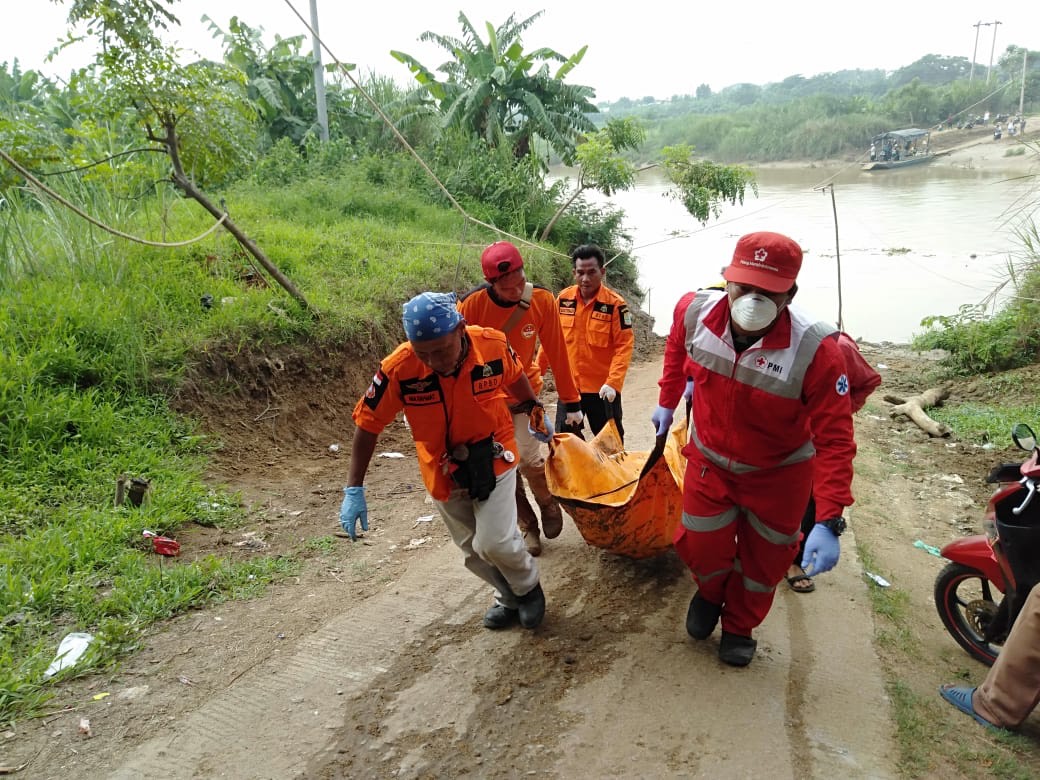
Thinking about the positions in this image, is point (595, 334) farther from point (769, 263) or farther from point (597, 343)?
point (769, 263)

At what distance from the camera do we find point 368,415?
2.90 meters

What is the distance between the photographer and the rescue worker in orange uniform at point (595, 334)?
15.4 feet

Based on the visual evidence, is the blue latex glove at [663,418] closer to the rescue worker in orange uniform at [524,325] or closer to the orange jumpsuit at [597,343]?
the rescue worker in orange uniform at [524,325]

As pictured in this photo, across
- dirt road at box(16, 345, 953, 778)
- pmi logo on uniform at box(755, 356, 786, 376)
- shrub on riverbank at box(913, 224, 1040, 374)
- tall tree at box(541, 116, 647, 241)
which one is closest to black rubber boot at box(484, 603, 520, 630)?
dirt road at box(16, 345, 953, 778)

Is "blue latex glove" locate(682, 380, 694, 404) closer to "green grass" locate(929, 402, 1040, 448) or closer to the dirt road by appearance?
the dirt road

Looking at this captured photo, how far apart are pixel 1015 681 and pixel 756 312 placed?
1647mm

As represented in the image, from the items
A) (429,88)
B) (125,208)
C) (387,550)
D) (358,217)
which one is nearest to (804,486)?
(387,550)

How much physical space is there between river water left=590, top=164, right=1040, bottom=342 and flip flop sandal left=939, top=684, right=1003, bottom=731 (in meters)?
8.23

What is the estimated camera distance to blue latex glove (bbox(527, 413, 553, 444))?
3702 millimetres

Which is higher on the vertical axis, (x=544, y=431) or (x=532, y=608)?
(x=544, y=431)

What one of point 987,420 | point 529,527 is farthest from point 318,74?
point 987,420

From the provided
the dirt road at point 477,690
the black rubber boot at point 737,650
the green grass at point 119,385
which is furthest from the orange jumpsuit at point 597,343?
the black rubber boot at point 737,650

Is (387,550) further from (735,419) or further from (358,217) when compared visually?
(358,217)

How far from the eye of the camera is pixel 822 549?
105 inches
